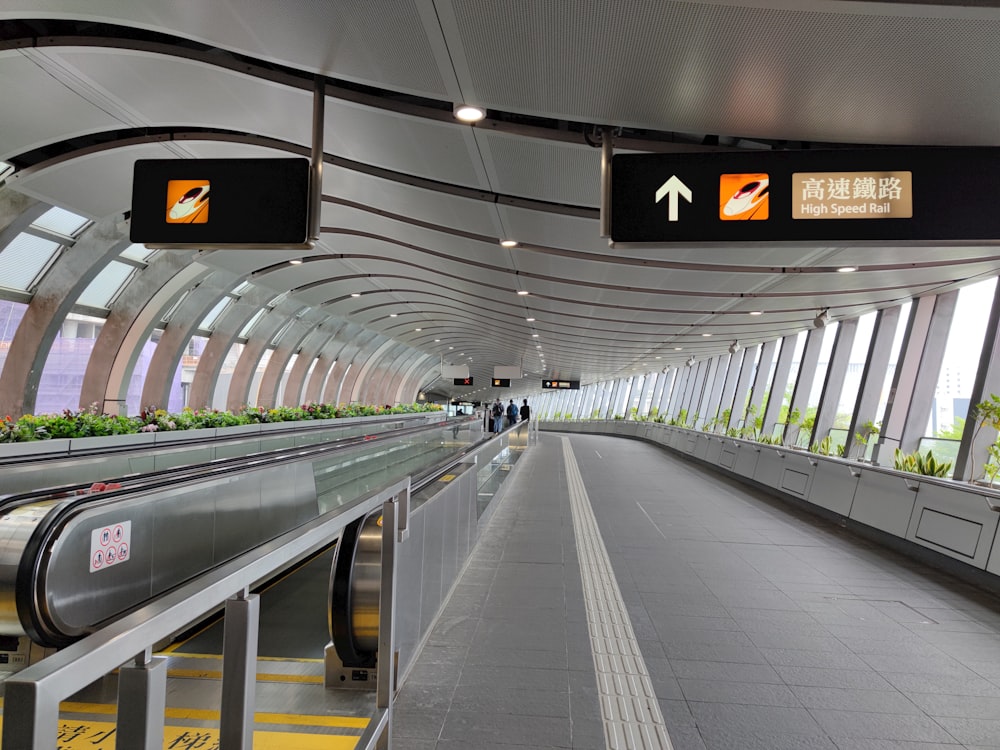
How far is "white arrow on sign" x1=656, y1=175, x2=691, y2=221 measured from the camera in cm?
480

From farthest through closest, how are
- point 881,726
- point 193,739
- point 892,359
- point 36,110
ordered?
point 892,359 → point 36,110 → point 881,726 → point 193,739

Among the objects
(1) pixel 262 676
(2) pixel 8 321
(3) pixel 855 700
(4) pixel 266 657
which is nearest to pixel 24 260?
(2) pixel 8 321

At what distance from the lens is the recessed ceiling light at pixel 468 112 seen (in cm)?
532

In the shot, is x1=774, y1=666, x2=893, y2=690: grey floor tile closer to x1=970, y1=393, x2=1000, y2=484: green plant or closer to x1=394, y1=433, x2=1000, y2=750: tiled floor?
x1=394, y1=433, x2=1000, y2=750: tiled floor

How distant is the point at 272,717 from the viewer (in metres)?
3.58

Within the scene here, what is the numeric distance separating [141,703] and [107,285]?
59.6ft

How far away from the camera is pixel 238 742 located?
1.62 metres

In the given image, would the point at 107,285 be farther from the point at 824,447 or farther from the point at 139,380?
the point at 824,447

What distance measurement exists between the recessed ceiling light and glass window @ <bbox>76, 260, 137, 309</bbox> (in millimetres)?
13796

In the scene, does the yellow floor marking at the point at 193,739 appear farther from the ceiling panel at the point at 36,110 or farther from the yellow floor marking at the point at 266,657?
the ceiling panel at the point at 36,110

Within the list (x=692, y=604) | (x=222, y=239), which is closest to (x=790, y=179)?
(x=692, y=604)

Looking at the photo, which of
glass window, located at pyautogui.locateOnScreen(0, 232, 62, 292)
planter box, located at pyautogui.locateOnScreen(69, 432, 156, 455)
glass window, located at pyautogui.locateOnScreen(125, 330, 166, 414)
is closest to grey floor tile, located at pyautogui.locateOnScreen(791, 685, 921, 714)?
planter box, located at pyautogui.locateOnScreen(69, 432, 156, 455)

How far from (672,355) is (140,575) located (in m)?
23.7

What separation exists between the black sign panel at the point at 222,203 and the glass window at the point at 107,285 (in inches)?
482
